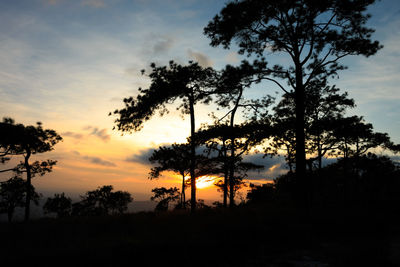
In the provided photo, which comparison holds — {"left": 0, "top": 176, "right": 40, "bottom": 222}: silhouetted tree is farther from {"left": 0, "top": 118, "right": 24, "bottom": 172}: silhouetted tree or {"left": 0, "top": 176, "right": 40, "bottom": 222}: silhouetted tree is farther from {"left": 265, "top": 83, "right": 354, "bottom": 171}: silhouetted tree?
{"left": 265, "top": 83, "right": 354, "bottom": 171}: silhouetted tree

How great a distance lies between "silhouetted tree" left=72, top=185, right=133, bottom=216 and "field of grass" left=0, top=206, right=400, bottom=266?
53.0 m

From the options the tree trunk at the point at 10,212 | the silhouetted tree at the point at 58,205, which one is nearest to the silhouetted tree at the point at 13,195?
the tree trunk at the point at 10,212

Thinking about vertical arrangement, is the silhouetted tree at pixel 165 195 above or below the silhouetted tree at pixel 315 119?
below

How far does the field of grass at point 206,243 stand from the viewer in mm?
4805

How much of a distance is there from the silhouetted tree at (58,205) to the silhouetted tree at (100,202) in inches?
72.0

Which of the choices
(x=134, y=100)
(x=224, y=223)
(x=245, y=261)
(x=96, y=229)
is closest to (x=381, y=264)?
→ (x=245, y=261)

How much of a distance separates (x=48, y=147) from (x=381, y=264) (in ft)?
109

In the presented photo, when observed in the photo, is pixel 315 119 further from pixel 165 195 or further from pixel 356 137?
pixel 165 195

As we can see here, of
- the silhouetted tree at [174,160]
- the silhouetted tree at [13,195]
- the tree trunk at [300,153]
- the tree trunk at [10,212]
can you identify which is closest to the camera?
the tree trunk at [300,153]

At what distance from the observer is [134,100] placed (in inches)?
591

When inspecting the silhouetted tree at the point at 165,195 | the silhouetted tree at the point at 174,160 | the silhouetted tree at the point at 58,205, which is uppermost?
the silhouetted tree at the point at 174,160

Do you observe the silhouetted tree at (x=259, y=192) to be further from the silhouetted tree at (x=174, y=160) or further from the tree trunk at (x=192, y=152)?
the tree trunk at (x=192, y=152)

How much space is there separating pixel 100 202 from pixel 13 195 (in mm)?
22465

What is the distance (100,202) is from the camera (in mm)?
57312
